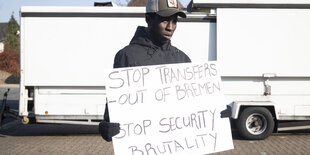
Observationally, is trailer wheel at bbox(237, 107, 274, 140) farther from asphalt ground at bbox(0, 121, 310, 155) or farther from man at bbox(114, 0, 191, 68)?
man at bbox(114, 0, 191, 68)

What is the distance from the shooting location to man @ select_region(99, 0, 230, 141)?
117 inches

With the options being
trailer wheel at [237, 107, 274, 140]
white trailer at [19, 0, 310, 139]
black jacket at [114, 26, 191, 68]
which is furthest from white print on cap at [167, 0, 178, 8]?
trailer wheel at [237, 107, 274, 140]

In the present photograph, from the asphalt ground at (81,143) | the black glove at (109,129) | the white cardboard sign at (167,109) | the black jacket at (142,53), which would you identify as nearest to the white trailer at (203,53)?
the asphalt ground at (81,143)

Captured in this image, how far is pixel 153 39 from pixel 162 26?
15 cm

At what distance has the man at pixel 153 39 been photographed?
2.97 meters

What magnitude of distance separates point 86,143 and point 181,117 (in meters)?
6.49

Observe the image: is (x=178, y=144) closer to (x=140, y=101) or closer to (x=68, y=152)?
(x=140, y=101)

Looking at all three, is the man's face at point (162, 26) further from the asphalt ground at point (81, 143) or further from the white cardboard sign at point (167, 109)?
the asphalt ground at point (81, 143)

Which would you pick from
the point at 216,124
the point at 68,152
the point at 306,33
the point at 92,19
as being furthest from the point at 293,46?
the point at 216,124

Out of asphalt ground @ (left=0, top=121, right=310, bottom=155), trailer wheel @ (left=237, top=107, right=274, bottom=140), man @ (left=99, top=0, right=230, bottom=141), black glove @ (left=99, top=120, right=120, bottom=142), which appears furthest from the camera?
trailer wheel @ (left=237, top=107, right=274, bottom=140)

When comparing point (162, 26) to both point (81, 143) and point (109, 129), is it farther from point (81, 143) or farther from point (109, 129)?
point (81, 143)

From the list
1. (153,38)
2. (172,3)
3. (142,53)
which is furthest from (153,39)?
(172,3)

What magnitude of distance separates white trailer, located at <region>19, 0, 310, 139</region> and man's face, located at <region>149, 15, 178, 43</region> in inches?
256

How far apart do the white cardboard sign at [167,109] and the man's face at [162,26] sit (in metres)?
0.24
